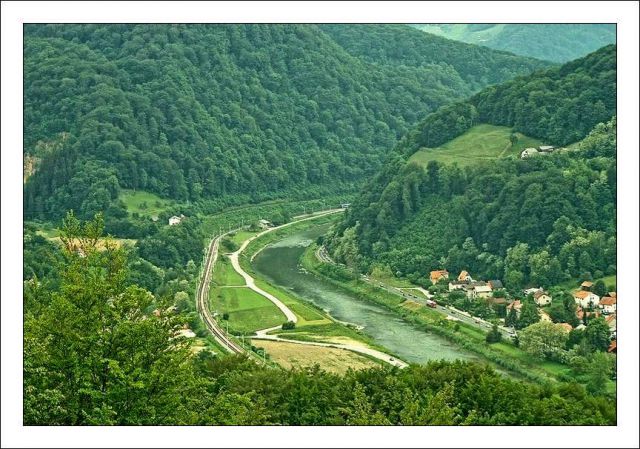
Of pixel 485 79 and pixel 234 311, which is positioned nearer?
pixel 234 311

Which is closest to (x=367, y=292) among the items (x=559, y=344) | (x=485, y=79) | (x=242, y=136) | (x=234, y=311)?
(x=234, y=311)

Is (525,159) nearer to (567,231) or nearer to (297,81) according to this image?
(567,231)

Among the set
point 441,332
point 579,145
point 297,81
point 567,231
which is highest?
point 297,81

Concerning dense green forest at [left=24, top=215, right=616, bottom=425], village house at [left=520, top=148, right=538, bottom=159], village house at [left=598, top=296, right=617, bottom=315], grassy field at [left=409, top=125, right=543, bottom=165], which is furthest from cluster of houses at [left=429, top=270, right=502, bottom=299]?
dense green forest at [left=24, top=215, right=616, bottom=425]

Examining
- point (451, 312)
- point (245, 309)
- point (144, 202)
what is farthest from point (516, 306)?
point (144, 202)

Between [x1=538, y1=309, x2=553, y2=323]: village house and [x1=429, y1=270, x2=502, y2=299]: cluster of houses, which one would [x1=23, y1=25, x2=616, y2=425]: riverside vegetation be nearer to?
[x1=429, y1=270, x2=502, y2=299]: cluster of houses

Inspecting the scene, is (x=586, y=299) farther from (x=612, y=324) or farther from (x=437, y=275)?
(x=437, y=275)

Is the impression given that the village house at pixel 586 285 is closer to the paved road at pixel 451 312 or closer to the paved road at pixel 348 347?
the paved road at pixel 451 312
